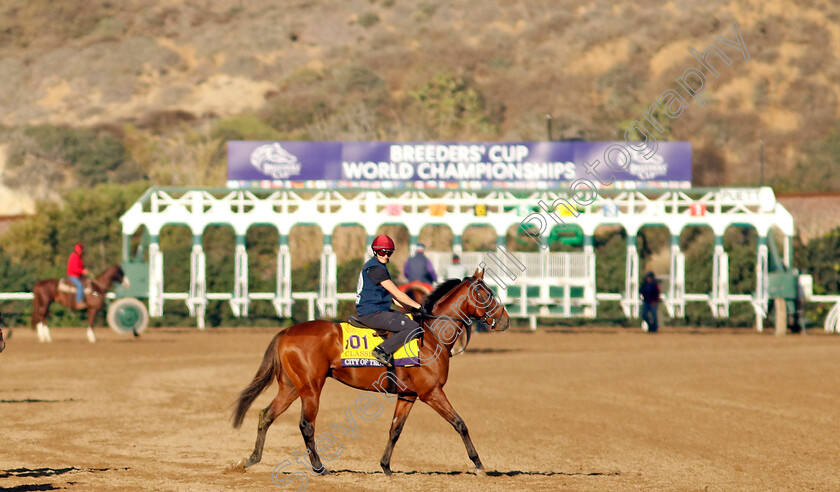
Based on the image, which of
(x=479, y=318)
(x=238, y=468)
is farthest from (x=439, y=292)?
(x=238, y=468)

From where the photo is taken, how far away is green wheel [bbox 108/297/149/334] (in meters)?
33.5

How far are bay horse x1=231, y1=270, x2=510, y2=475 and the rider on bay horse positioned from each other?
7.9 inches

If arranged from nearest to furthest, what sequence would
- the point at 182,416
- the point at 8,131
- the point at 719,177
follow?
1. the point at 182,416
2. the point at 719,177
3. the point at 8,131

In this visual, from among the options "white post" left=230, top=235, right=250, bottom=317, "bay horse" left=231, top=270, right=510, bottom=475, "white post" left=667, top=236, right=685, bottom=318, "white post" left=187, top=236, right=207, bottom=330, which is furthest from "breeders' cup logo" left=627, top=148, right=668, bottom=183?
"bay horse" left=231, top=270, right=510, bottom=475

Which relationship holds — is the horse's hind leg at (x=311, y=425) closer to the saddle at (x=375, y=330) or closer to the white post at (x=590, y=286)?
the saddle at (x=375, y=330)

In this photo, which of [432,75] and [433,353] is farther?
[432,75]

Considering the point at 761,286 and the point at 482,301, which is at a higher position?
the point at 482,301

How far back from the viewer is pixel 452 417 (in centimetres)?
1142

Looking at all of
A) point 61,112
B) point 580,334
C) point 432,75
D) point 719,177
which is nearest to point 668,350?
point 580,334

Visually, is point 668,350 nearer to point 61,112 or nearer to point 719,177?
point 719,177

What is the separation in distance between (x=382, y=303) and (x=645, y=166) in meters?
25.2

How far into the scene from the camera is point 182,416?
16.3 metres

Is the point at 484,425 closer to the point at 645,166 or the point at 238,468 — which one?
the point at 238,468

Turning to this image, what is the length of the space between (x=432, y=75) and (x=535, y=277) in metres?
53.2
